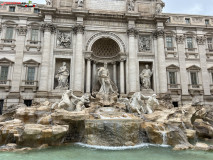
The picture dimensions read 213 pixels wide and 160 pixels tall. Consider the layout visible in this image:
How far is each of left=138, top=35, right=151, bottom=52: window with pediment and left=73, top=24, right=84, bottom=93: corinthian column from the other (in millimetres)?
7365

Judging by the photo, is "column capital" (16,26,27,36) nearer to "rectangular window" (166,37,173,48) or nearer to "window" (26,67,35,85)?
"window" (26,67,35,85)

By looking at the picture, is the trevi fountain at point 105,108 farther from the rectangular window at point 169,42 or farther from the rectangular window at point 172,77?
the rectangular window at point 169,42

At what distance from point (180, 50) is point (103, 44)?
32.8ft

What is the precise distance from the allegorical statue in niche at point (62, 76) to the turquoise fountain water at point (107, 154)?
32.1 feet

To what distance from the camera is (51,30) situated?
19.1 m

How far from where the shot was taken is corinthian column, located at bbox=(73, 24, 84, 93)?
17891 millimetres

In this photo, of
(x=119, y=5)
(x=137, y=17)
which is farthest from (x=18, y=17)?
(x=137, y=17)

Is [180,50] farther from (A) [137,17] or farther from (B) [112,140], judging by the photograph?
(B) [112,140]

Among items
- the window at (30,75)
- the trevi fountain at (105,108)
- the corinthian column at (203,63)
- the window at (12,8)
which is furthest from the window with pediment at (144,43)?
the window at (12,8)

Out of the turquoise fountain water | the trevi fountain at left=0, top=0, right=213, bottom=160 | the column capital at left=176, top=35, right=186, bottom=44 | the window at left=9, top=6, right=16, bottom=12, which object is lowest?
the turquoise fountain water

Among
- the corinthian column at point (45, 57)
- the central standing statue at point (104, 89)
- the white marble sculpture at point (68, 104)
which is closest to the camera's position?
the white marble sculpture at point (68, 104)

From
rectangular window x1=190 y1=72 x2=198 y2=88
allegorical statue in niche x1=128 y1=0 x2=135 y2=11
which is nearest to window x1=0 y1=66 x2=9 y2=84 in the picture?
allegorical statue in niche x1=128 y1=0 x2=135 y2=11

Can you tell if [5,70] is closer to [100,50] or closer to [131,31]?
[100,50]

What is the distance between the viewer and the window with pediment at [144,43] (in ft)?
67.7
